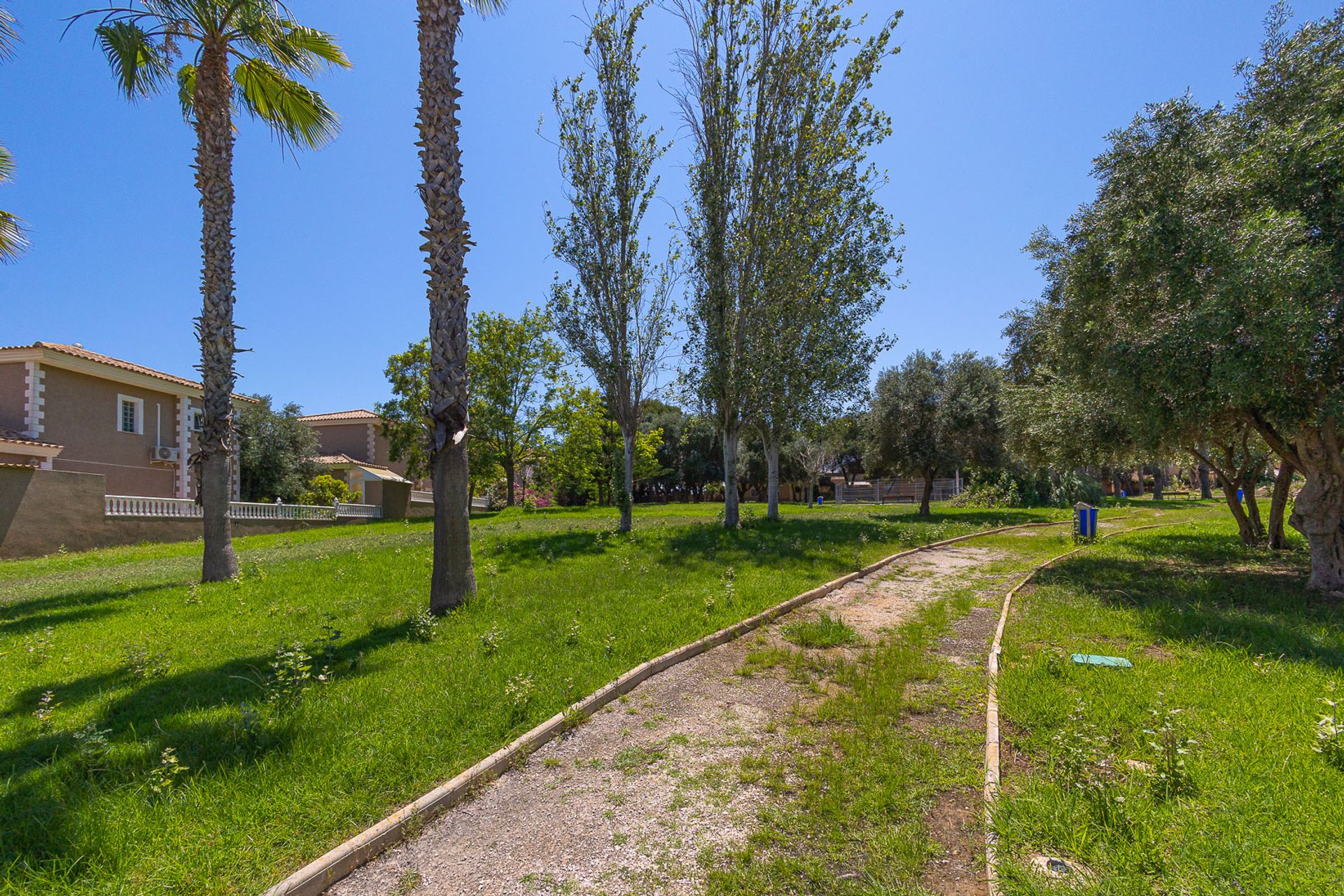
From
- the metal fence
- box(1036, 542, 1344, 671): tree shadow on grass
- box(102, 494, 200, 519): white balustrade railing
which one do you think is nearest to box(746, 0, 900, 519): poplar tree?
box(1036, 542, 1344, 671): tree shadow on grass

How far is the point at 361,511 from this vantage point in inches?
1109

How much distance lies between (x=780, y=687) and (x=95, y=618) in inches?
347

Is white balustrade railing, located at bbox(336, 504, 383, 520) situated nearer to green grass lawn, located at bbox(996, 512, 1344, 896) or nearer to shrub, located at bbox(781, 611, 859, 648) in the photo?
shrub, located at bbox(781, 611, 859, 648)

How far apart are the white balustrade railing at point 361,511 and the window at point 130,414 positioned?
778 cm

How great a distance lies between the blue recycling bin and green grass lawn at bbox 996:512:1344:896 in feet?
26.5

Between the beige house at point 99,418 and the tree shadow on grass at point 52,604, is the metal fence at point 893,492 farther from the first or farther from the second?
the tree shadow on grass at point 52,604

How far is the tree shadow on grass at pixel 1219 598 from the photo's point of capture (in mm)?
6000

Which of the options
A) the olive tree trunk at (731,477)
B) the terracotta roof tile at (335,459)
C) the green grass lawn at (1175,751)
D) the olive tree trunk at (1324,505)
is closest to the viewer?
the green grass lawn at (1175,751)

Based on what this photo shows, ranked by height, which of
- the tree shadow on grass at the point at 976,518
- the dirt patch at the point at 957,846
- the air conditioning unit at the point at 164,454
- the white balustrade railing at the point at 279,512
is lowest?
the tree shadow on grass at the point at 976,518

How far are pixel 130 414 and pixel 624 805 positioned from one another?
1141 inches

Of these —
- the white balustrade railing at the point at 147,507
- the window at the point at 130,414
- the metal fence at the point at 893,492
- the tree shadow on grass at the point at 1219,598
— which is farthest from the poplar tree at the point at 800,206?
the metal fence at the point at 893,492

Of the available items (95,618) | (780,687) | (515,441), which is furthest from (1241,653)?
(515,441)

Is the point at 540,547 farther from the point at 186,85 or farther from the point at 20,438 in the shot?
the point at 20,438

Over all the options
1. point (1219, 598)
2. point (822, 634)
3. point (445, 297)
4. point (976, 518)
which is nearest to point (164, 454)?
point (445, 297)
